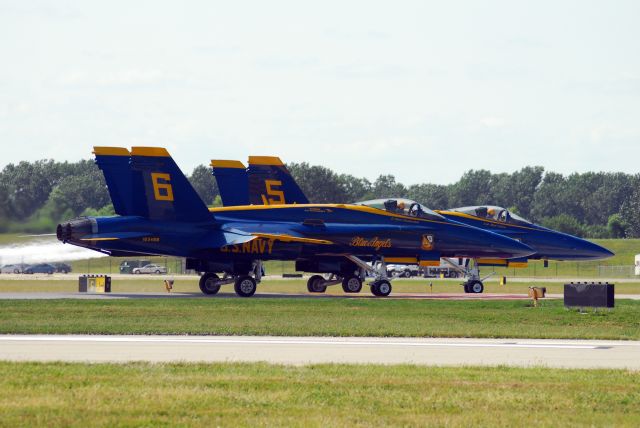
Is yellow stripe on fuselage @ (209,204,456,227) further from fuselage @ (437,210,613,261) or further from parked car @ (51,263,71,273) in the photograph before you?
parked car @ (51,263,71,273)

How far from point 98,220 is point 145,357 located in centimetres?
A: 2112

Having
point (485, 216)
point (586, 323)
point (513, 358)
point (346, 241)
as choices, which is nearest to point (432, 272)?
point (485, 216)

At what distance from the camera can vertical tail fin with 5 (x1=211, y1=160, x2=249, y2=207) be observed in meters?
51.2

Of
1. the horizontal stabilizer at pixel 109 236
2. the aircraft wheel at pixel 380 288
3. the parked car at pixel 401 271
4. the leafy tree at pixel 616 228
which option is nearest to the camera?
the horizontal stabilizer at pixel 109 236

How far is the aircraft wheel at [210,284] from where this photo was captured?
43969mm

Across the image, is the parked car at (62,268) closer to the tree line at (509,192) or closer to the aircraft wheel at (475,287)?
the tree line at (509,192)

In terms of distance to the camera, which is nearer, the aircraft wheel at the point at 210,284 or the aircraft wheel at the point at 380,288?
the aircraft wheel at the point at 380,288

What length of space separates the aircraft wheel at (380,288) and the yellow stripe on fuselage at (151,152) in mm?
9045

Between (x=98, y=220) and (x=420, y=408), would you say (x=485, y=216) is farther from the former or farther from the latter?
(x=420, y=408)

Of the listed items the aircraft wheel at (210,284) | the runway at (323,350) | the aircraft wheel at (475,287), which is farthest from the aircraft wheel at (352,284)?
the runway at (323,350)

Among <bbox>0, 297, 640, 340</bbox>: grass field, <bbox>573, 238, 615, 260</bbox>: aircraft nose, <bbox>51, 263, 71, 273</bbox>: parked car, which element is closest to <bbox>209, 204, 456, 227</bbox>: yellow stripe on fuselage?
<bbox>0, 297, 640, 340</bbox>: grass field

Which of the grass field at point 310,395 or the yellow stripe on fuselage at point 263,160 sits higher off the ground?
the yellow stripe on fuselage at point 263,160

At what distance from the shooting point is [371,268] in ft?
147

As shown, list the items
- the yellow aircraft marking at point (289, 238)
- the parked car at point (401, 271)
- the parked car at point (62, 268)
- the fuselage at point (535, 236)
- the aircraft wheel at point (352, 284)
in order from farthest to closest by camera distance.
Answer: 1. the parked car at point (62, 268)
2. the parked car at point (401, 271)
3. the fuselage at point (535, 236)
4. the aircraft wheel at point (352, 284)
5. the yellow aircraft marking at point (289, 238)
